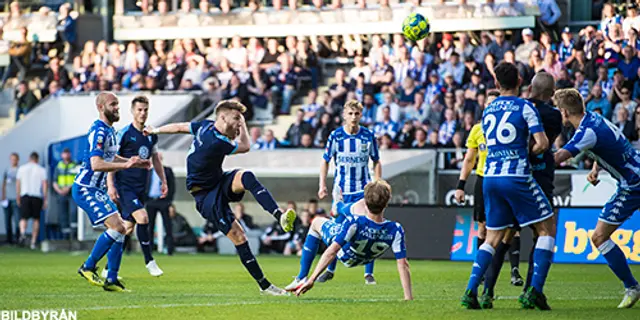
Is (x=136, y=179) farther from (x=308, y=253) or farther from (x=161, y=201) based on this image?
(x=161, y=201)

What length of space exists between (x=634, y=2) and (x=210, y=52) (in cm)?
1041

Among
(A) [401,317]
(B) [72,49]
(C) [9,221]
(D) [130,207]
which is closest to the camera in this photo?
(A) [401,317]

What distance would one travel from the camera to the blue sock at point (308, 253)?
11.8m

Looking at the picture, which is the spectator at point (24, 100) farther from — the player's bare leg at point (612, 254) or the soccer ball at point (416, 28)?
the player's bare leg at point (612, 254)

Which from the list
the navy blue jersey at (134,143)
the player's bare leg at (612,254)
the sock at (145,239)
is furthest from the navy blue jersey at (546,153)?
the sock at (145,239)

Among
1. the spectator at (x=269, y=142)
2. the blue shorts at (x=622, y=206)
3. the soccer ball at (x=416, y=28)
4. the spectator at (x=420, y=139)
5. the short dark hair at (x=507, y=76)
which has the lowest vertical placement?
the spectator at (x=269, y=142)

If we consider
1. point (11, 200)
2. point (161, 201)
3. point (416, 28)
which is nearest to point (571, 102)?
point (416, 28)

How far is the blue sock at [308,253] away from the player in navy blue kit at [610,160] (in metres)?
2.89

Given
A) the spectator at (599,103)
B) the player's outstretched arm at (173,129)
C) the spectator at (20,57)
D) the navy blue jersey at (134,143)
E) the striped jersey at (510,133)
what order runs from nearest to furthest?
the striped jersey at (510,133) → the player's outstretched arm at (173,129) → the navy blue jersey at (134,143) → the spectator at (599,103) → the spectator at (20,57)

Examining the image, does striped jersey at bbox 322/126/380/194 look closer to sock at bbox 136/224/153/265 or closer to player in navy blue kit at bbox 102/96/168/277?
player in navy blue kit at bbox 102/96/168/277

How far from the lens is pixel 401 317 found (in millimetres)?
9078

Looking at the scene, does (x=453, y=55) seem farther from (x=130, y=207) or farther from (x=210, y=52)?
(x=130, y=207)

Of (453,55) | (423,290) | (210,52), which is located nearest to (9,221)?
(210,52)

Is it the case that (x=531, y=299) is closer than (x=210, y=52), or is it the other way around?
(x=531, y=299)
